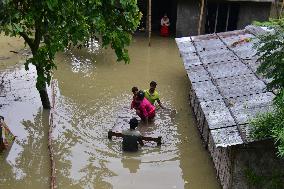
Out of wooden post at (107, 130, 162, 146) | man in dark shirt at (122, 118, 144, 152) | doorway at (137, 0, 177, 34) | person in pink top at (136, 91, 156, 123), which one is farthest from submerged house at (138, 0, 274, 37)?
man in dark shirt at (122, 118, 144, 152)

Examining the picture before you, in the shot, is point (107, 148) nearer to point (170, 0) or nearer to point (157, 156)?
point (157, 156)

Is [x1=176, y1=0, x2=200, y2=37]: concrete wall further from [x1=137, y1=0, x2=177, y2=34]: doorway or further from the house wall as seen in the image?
[x1=137, y1=0, x2=177, y2=34]: doorway

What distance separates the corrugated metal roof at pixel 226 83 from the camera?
26.4 ft

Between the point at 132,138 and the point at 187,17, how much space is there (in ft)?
35.8

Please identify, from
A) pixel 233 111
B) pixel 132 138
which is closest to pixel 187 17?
pixel 132 138

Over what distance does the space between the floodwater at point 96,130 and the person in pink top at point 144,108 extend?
0.31 m

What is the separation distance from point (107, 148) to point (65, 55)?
7.91 m

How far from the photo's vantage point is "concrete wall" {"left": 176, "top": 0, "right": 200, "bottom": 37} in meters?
19.6

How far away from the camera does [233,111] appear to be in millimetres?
8602

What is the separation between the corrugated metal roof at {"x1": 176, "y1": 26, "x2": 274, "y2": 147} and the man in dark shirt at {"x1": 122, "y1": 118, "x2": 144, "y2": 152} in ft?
5.50

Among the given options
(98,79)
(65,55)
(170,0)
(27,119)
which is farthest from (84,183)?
(170,0)

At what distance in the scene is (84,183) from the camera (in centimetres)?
945

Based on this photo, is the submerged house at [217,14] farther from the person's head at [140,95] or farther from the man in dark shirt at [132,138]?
the man in dark shirt at [132,138]

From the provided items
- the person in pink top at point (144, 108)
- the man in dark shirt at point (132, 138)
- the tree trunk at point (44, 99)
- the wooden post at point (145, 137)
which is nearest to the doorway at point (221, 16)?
the person in pink top at point (144, 108)
